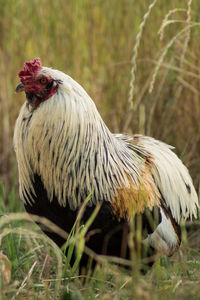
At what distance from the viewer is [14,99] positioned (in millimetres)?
5309

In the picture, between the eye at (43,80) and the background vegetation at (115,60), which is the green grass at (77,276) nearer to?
the background vegetation at (115,60)

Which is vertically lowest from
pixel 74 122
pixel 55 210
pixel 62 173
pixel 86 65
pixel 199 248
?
pixel 199 248

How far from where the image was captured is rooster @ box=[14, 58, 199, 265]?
3.08 m

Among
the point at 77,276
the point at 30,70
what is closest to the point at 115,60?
the point at 30,70

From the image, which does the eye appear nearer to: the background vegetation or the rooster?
the rooster

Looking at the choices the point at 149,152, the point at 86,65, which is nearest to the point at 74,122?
the point at 149,152

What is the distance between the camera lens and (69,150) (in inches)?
124

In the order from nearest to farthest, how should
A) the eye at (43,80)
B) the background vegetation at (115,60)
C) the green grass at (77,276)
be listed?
the green grass at (77,276)
the eye at (43,80)
the background vegetation at (115,60)

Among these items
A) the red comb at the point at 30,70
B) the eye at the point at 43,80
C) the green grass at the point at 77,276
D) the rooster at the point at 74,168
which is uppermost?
the red comb at the point at 30,70

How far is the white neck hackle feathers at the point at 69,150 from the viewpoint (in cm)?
307

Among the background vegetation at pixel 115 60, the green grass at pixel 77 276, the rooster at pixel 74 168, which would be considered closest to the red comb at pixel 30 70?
the rooster at pixel 74 168

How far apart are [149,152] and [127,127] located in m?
1.15

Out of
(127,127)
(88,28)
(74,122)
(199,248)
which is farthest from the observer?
(88,28)

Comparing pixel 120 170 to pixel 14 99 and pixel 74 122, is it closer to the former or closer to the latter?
pixel 74 122
